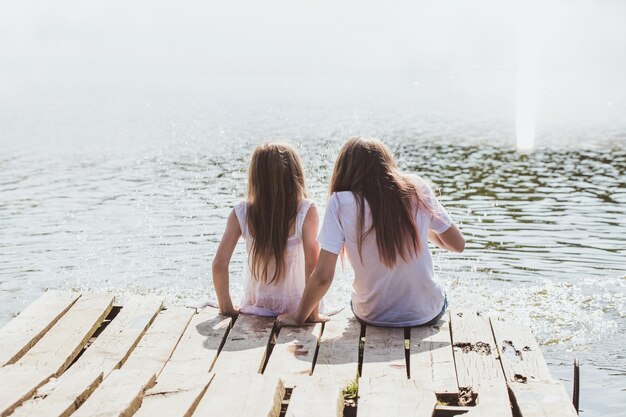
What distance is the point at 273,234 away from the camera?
5.73 m

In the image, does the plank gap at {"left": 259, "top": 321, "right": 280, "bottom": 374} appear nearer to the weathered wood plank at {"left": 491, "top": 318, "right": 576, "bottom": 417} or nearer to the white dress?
the white dress

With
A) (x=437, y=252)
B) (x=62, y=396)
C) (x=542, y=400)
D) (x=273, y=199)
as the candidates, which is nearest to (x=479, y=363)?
(x=542, y=400)

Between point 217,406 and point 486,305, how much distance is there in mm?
5453

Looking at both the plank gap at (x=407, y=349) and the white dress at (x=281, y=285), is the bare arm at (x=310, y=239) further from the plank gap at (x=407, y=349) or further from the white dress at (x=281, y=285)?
the plank gap at (x=407, y=349)

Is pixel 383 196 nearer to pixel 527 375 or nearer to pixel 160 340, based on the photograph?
pixel 527 375

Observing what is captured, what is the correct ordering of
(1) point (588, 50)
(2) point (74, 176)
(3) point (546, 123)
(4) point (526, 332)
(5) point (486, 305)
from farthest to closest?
(1) point (588, 50) → (3) point (546, 123) → (2) point (74, 176) → (5) point (486, 305) → (4) point (526, 332)

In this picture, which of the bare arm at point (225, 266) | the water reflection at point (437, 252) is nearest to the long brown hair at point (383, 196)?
the bare arm at point (225, 266)

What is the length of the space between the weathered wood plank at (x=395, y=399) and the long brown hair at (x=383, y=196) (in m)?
1.26

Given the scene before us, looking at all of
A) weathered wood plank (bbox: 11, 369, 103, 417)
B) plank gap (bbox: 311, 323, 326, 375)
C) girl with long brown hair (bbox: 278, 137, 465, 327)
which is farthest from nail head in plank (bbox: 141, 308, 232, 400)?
plank gap (bbox: 311, 323, 326, 375)

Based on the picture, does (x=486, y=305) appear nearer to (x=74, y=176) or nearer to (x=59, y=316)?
(x=59, y=316)

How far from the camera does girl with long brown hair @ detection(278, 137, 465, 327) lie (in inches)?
207

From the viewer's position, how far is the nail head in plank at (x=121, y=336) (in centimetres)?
484

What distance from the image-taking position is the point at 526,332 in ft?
17.4

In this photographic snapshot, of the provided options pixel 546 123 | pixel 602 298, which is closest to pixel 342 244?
pixel 602 298
